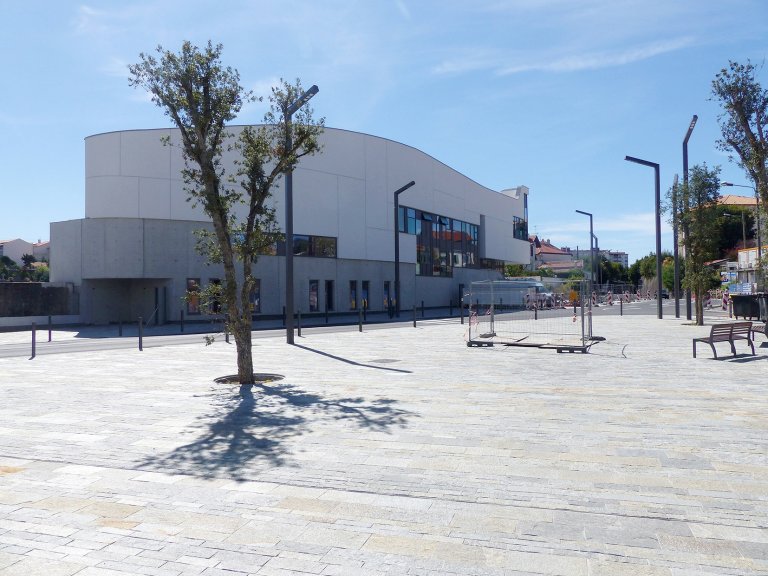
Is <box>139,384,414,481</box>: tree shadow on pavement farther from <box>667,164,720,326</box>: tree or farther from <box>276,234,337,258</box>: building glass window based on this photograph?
<box>276,234,337,258</box>: building glass window

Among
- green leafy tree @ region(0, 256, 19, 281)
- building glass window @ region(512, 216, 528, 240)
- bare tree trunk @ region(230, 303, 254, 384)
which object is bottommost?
bare tree trunk @ region(230, 303, 254, 384)

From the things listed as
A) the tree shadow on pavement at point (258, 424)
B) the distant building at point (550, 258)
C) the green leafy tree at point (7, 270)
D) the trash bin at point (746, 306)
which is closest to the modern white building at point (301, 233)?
the tree shadow on pavement at point (258, 424)

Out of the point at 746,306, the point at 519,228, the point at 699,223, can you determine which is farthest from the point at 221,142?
the point at 519,228

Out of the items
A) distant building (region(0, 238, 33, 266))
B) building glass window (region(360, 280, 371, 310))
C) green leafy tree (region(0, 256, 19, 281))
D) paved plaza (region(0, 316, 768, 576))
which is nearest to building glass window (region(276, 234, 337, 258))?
building glass window (region(360, 280, 371, 310))

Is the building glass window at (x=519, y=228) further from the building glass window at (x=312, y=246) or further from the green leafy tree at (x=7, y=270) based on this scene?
the green leafy tree at (x=7, y=270)

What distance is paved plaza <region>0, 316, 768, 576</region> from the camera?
427 cm

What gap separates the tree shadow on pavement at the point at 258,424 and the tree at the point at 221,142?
5.96ft

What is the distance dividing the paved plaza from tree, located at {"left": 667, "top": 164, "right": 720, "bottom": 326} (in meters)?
16.0

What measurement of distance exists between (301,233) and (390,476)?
121 feet

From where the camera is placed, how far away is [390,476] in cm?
608

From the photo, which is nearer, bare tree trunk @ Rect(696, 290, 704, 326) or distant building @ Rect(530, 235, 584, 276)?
bare tree trunk @ Rect(696, 290, 704, 326)

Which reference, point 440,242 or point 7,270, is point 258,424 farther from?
point 7,270

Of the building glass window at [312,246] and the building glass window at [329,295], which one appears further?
the building glass window at [329,295]

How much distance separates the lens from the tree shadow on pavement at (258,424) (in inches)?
262
